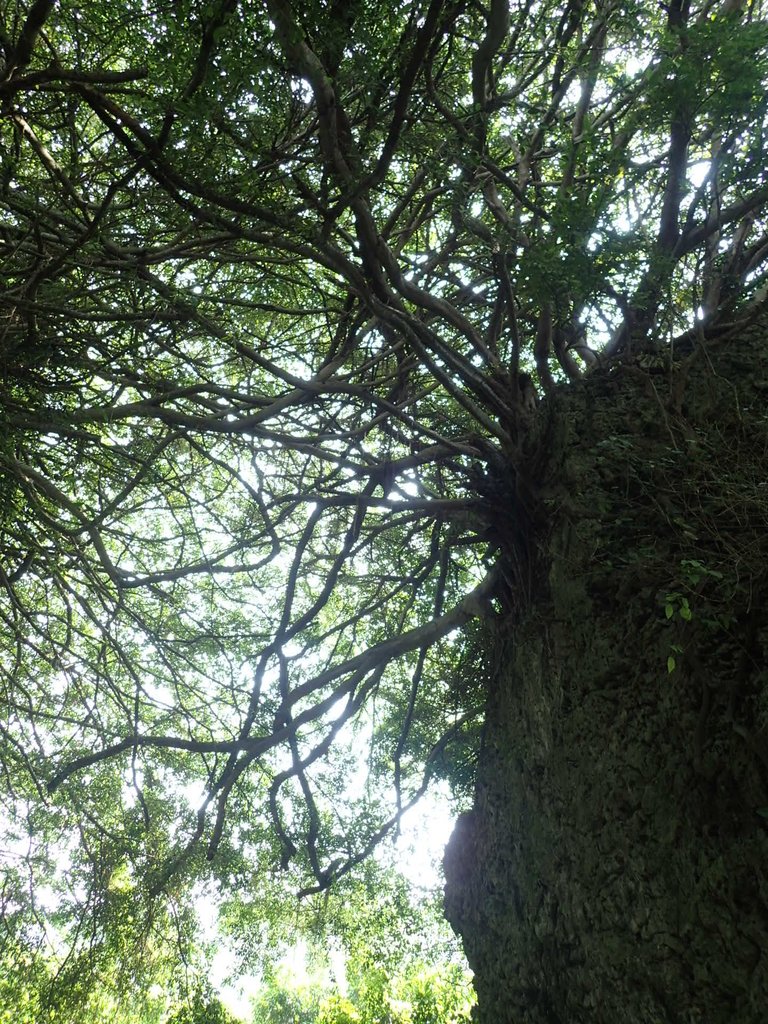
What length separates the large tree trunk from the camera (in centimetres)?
187

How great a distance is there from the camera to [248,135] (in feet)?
10.5

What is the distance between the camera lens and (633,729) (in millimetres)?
2314

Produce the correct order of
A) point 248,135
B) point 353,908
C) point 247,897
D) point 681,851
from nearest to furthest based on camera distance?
point 681,851 → point 248,135 → point 247,897 → point 353,908

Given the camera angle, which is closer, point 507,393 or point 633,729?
point 633,729

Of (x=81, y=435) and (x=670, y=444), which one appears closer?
(x=670, y=444)

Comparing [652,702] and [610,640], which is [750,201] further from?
[652,702]

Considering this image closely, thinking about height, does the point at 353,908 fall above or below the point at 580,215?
below

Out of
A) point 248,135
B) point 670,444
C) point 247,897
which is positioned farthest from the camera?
point 247,897

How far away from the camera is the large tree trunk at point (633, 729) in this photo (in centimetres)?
187

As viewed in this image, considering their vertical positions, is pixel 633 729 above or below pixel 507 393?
below

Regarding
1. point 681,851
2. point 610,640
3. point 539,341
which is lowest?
point 681,851

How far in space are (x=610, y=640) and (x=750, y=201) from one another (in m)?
1.79

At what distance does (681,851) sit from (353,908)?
466 cm

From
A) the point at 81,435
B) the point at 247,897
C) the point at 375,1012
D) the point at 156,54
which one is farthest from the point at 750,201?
the point at 375,1012
